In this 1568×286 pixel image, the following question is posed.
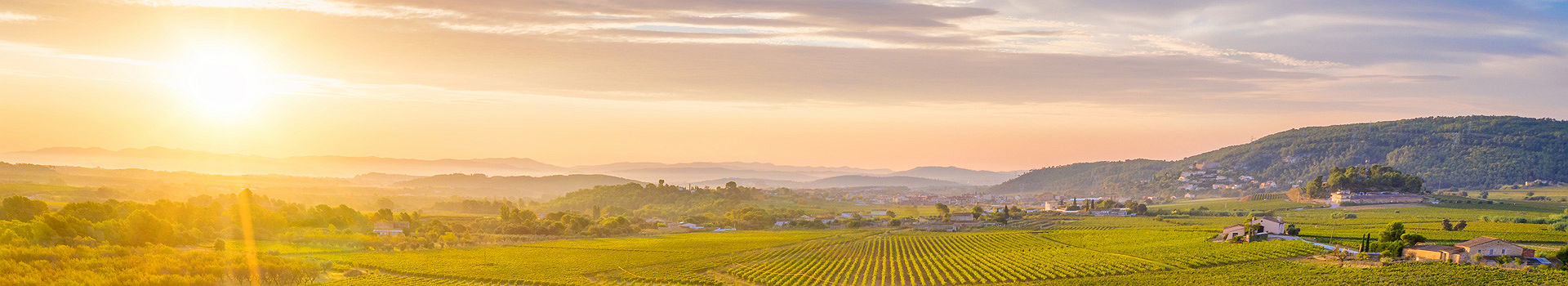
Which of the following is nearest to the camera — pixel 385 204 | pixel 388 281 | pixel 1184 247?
pixel 388 281

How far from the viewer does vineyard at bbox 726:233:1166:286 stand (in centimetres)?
4475

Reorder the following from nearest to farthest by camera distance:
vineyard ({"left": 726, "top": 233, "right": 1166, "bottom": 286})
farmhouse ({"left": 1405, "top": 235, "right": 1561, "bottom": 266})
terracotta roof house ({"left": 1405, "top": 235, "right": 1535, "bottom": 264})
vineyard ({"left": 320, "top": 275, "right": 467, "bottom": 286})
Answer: vineyard ({"left": 320, "top": 275, "right": 467, "bottom": 286}), farmhouse ({"left": 1405, "top": 235, "right": 1561, "bottom": 266}), terracotta roof house ({"left": 1405, "top": 235, "right": 1535, "bottom": 264}), vineyard ({"left": 726, "top": 233, "right": 1166, "bottom": 286})

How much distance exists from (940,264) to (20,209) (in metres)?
51.8

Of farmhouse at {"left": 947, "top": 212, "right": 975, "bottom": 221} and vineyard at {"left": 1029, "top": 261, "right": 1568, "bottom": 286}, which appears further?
farmhouse at {"left": 947, "top": 212, "right": 975, "bottom": 221}

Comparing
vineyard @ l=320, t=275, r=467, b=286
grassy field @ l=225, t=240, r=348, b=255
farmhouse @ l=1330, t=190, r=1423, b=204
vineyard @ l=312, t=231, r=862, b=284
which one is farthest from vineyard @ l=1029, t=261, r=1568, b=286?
farmhouse @ l=1330, t=190, r=1423, b=204

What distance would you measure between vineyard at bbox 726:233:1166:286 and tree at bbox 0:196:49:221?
38.3 m

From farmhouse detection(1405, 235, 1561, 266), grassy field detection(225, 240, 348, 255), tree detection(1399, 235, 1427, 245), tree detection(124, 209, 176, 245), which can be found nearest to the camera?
farmhouse detection(1405, 235, 1561, 266)

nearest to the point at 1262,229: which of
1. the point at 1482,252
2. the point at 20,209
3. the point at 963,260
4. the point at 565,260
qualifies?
the point at 1482,252

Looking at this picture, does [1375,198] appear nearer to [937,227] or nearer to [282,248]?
[937,227]

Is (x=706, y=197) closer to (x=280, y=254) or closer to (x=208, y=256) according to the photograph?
(x=280, y=254)

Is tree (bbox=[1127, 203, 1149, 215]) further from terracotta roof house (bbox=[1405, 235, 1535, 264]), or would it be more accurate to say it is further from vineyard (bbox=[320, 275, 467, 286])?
vineyard (bbox=[320, 275, 467, 286])

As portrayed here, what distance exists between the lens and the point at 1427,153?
159 metres

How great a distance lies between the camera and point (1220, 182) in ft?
557

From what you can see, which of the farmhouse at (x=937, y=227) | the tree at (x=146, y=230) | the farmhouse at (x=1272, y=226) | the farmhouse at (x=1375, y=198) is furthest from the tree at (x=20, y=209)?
the farmhouse at (x=1375, y=198)
